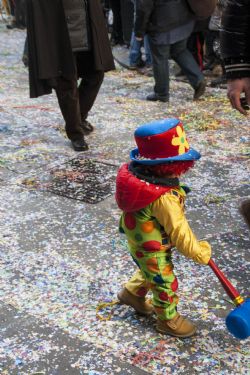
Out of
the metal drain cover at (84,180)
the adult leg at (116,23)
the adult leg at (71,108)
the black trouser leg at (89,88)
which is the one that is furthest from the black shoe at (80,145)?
the adult leg at (116,23)

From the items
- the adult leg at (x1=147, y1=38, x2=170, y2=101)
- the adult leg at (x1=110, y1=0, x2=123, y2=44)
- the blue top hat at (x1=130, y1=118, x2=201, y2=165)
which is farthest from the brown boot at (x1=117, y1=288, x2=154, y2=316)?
the adult leg at (x1=110, y1=0, x2=123, y2=44)

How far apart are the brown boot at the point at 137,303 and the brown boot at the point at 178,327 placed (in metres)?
0.17

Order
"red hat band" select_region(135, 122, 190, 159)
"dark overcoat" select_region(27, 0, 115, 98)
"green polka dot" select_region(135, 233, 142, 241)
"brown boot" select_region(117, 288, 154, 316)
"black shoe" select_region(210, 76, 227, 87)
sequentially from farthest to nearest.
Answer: "black shoe" select_region(210, 76, 227, 87) → "dark overcoat" select_region(27, 0, 115, 98) → "brown boot" select_region(117, 288, 154, 316) → "green polka dot" select_region(135, 233, 142, 241) → "red hat band" select_region(135, 122, 190, 159)

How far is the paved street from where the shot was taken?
2609 mm

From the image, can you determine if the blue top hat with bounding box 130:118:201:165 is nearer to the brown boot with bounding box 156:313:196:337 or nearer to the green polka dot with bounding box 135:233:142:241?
the green polka dot with bounding box 135:233:142:241

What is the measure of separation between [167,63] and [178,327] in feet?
16.0

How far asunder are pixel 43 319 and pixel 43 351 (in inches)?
10.0

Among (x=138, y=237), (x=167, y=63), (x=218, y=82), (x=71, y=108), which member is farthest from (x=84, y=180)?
(x=218, y=82)

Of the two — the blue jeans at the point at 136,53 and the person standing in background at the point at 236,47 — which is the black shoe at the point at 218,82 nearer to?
the blue jeans at the point at 136,53

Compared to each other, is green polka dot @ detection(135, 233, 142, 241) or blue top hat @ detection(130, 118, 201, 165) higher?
blue top hat @ detection(130, 118, 201, 165)

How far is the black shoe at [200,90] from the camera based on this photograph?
7059 mm

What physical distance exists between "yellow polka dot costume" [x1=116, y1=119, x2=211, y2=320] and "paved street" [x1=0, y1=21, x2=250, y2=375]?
0.31 metres

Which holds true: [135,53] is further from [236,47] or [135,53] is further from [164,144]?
[164,144]

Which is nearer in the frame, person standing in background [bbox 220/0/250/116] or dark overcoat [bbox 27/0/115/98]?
person standing in background [bbox 220/0/250/116]
